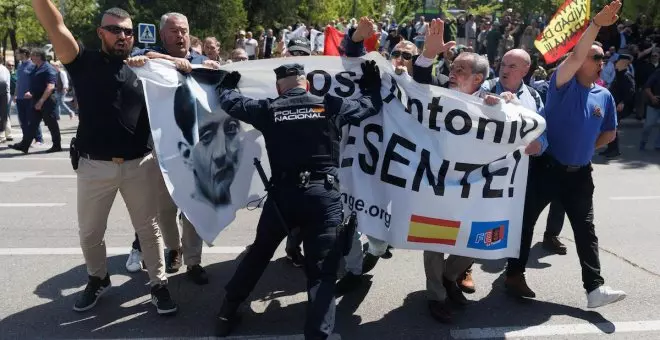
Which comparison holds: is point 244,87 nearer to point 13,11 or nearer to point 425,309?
point 425,309

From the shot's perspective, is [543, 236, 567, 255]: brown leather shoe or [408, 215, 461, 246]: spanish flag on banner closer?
[408, 215, 461, 246]: spanish flag on banner

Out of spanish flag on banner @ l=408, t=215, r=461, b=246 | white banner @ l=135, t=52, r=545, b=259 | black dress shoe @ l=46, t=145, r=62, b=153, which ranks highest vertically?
white banner @ l=135, t=52, r=545, b=259

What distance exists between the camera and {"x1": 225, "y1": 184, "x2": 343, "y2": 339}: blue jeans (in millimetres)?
3627

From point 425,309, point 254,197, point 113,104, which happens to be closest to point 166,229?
point 254,197

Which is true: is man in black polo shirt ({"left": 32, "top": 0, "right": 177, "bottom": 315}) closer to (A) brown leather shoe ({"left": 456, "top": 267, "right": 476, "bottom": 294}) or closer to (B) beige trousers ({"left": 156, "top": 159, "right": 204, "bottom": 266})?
(B) beige trousers ({"left": 156, "top": 159, "right": 204, "bottom": 266})

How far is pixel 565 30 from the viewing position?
14.9ft

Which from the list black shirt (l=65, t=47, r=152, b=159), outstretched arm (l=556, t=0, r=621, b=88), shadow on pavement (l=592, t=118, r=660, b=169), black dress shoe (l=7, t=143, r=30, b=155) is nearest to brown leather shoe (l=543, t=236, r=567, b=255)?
outstretched arm (l=556, t=0, r=621, b=88)

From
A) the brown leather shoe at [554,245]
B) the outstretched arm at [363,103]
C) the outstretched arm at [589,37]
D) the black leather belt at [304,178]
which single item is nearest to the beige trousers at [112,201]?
the black leather belt at [304,178]

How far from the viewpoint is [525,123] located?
4.26m

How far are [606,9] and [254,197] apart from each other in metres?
2.87

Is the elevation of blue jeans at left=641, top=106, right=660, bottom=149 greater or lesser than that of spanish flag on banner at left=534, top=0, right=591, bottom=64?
lesser

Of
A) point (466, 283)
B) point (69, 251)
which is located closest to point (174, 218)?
point (69, 251)

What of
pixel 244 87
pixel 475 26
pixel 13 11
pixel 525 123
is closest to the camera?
pixel 525 123

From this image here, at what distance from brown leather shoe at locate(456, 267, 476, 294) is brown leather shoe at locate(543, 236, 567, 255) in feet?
4.39
